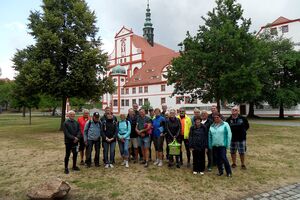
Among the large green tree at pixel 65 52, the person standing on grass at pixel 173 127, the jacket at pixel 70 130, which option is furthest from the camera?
the large green tree at pixel 65 52

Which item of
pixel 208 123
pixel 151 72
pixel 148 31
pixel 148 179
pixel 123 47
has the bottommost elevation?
pixel 148 179

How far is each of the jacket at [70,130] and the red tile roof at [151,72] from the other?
43.8 meters

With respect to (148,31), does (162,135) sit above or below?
below

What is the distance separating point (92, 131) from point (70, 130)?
746mm

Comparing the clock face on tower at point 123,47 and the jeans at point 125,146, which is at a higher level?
the clock face on tower at point 123,47

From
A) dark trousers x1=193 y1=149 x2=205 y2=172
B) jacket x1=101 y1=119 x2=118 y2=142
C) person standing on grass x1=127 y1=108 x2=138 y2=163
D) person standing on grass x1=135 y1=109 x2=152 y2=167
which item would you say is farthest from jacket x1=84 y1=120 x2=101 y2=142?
dark trousers x1=193 y1=149 x2=205 y2=172

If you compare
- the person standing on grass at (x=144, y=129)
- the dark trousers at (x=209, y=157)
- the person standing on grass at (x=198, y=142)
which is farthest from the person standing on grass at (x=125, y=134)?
the dark trousers at (x=209, y=157)

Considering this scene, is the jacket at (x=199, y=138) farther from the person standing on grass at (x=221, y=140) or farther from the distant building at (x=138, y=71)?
the distant building at (x=138, y=71)

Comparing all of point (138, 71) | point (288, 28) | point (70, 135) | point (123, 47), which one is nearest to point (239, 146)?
point (70, 135)

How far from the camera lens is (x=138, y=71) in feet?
191

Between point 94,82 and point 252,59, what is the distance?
11390 mm

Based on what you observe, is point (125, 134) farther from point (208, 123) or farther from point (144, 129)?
point (208, 123)

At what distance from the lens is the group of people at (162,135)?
762 centimetres

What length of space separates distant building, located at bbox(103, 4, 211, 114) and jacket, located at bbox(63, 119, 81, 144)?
41.1 m
